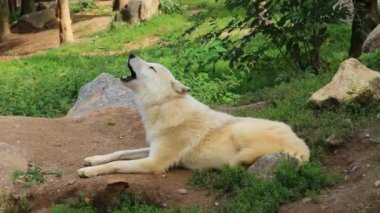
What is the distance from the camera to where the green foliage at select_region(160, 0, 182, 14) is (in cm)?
2289

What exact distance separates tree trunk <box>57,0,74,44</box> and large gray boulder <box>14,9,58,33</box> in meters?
5.22

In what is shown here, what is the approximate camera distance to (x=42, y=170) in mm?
6801

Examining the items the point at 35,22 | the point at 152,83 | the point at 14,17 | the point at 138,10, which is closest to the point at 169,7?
the point at 138,10

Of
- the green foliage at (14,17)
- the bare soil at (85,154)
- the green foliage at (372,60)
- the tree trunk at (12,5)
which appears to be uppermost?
the green foliage at (372,60)

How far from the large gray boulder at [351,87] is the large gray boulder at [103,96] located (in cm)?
341

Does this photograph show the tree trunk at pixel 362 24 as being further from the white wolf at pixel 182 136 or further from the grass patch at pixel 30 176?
the grass patch at pixel 30 176

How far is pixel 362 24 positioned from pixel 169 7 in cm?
1192

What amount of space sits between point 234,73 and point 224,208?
7.27m

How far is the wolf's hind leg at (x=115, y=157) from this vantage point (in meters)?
6.72

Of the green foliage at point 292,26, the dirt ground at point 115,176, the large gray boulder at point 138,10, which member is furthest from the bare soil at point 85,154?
the large gray boulder at point 138,10

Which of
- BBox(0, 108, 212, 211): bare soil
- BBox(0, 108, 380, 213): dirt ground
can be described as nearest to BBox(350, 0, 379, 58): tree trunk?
BBox(0, 108, 212, 211): bare soil

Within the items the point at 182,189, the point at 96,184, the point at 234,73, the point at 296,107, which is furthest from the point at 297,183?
the point at 234,73

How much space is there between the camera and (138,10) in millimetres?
21812

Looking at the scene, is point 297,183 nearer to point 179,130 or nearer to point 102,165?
point 179,130
